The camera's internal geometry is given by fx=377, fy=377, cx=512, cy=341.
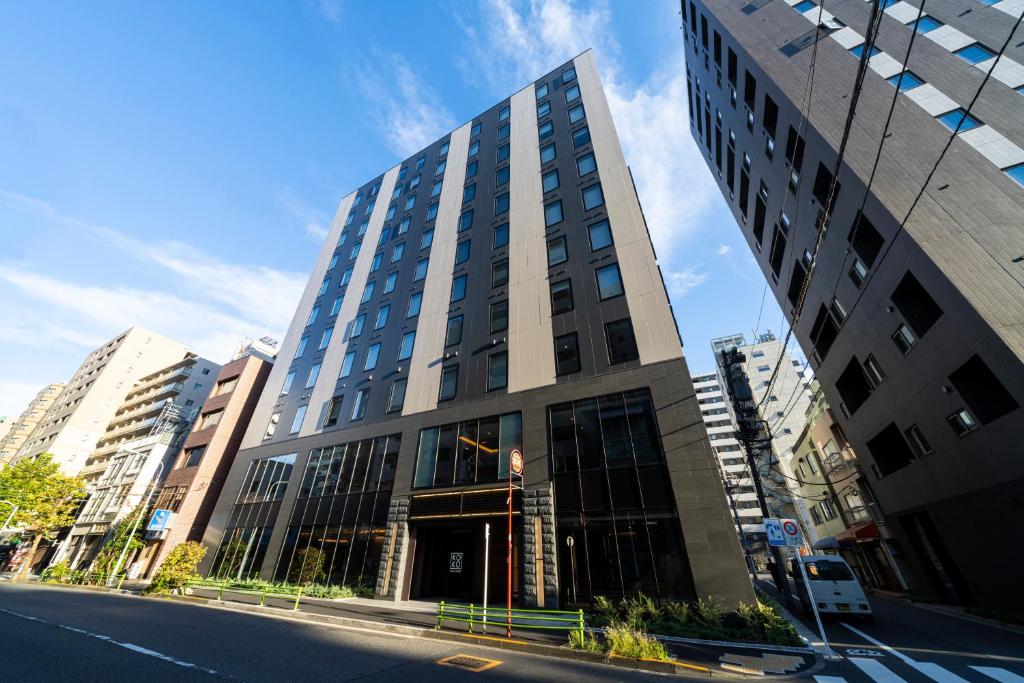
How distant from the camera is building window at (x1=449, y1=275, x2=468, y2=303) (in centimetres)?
2450

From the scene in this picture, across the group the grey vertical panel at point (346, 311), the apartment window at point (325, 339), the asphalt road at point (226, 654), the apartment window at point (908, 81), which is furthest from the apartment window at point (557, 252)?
the apartment window at point (325, 339)

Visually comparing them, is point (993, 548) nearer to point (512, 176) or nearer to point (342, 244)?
point (512, 176)

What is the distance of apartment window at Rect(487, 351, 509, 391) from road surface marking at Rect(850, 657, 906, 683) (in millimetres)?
14535

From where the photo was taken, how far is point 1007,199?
1373 cm

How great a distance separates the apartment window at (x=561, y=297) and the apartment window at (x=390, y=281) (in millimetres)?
14629

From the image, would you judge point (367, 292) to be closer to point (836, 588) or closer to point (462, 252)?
point (462, 252)

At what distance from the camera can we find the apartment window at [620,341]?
16875 mm

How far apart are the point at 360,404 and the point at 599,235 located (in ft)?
60.5

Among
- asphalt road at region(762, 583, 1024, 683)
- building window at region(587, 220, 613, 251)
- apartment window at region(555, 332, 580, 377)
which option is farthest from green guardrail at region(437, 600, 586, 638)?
building window at region(587, 220, 613, 251)

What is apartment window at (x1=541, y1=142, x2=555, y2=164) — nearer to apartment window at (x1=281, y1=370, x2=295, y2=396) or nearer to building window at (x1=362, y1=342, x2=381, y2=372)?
building window at (x1=362, y1=342, x2=381, y2=372)

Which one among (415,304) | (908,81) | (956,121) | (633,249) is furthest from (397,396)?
(908,81)

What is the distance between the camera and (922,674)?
7473 mm

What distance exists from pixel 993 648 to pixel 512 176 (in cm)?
2928

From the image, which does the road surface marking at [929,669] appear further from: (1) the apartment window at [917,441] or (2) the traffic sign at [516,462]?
(1) the apartment window at [917,441]
